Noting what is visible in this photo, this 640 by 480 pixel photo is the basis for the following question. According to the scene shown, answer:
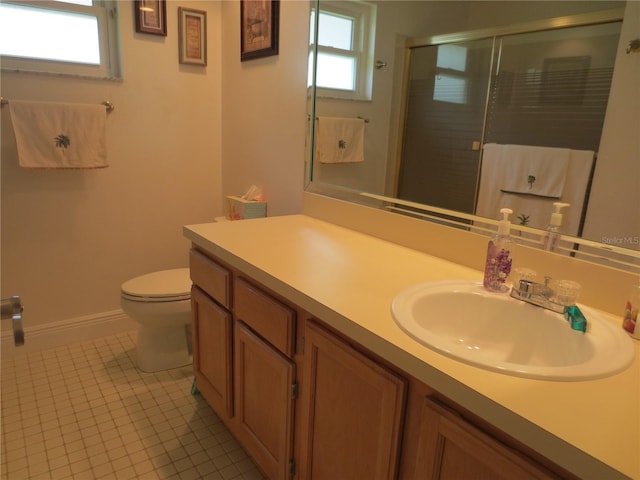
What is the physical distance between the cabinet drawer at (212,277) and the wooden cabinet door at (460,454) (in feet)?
2.76

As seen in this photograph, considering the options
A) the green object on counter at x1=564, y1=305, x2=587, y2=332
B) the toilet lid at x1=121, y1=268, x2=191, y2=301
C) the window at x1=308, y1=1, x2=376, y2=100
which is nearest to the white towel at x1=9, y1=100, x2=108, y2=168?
the toilet lid at x1=121, y1=268, x2=191, y2=301

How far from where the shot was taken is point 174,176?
2590 millimetres

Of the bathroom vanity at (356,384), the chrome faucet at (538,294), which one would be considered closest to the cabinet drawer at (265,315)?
the bathroom vanity at (356,384)

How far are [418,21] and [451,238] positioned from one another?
2.50ft

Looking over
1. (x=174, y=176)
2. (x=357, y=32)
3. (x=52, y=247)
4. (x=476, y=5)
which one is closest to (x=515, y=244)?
(x=476, y=5)

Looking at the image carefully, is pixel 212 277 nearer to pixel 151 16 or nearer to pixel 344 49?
pixel 344 49

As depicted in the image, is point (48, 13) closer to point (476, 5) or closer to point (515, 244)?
point (476, 5)

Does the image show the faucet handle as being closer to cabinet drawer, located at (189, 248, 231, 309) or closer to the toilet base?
cabinet drawer, located at (189, 248, 231, 309)

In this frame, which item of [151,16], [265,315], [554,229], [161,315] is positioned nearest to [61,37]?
[151,16]

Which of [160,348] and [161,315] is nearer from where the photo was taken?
[161,315]

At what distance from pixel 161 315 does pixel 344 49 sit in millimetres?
1434

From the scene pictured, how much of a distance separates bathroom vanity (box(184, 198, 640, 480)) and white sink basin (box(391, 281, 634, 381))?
0.02 meters

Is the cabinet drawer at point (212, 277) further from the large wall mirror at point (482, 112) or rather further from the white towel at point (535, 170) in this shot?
the white towel at point (535, 170)

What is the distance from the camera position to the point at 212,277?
156cm
